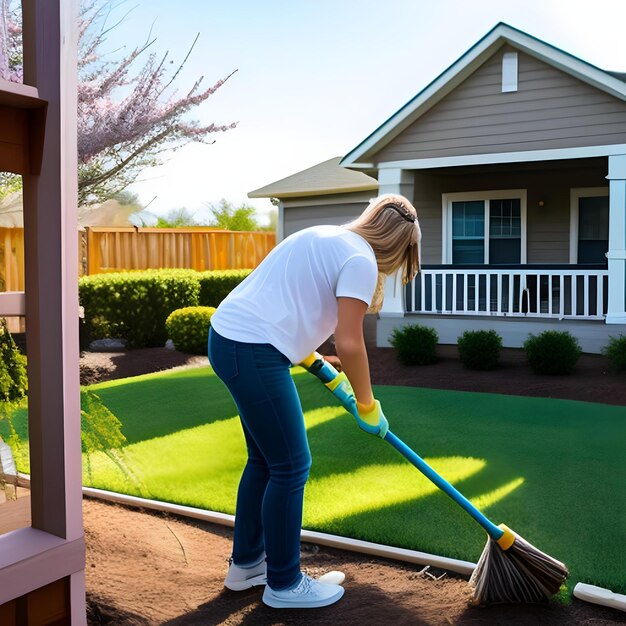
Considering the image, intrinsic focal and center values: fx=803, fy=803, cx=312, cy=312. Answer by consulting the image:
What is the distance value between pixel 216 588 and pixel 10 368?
5.35ft

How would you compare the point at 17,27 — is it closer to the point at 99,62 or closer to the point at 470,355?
the point at 99,62

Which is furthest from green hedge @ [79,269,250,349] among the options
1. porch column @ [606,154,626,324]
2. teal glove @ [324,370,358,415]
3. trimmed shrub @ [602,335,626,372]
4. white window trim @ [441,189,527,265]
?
teal glove @ [324,370,358,415]

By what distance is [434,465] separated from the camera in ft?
19.9

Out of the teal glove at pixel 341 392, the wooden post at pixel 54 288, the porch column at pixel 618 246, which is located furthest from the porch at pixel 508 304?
the wooden post at pixel 54 288

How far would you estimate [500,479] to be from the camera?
5598mm

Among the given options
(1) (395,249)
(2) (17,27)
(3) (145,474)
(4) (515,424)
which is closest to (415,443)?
(4) (515,424)

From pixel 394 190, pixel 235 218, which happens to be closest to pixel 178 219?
pixel 235 218

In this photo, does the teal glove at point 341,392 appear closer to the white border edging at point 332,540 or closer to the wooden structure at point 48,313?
the white border edging at point 332,540

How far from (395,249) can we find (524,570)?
146 centimetres

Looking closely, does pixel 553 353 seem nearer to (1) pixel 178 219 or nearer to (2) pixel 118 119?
(2) pixel 118 119

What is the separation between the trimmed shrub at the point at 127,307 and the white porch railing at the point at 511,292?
426 cm

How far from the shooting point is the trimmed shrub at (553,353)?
9.75 meters

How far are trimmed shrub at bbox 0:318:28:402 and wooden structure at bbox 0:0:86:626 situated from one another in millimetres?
1847

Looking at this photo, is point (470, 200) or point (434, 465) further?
point (470, 200)
